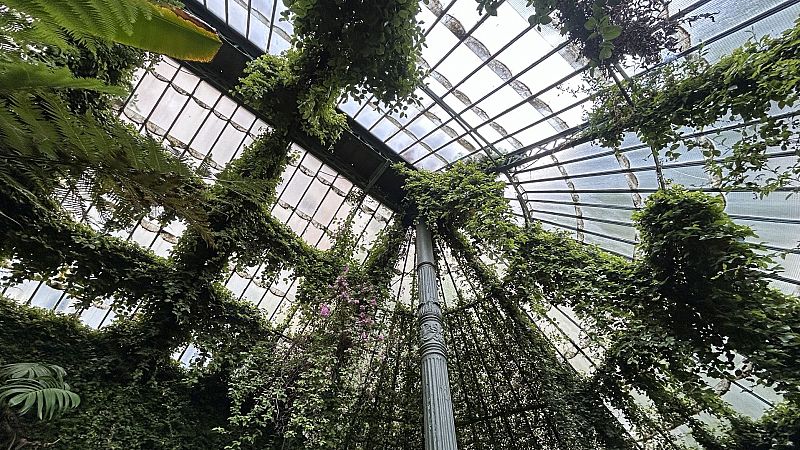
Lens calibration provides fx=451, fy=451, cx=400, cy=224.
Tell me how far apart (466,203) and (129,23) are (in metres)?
7.30

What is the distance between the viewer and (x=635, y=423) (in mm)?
8969

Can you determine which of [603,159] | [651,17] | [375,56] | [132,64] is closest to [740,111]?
[651,17]

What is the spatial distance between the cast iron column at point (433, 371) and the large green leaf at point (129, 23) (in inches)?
195

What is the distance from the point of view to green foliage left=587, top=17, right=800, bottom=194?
18.0ft

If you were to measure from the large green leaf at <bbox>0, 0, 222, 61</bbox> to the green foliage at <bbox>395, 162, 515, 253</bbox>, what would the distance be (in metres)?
6.25

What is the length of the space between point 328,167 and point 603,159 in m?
6.93

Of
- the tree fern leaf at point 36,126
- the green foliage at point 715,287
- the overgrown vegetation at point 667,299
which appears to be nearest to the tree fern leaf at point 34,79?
the tree fern leaf at point 36,126

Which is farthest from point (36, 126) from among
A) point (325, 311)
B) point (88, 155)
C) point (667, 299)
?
point (667, 299)

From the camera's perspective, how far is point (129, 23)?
2527 mm

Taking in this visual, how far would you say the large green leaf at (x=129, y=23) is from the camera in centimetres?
223

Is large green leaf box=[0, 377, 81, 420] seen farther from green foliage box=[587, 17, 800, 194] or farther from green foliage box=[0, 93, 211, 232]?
green foliage box=[587, 17, 800, 194]

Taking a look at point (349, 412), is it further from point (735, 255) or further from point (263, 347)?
point (735, 255)

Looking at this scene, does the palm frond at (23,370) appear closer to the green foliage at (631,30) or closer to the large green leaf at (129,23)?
the large green leaf at (129,23)

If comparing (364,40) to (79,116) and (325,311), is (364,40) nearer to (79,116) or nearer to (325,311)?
(79,116)
